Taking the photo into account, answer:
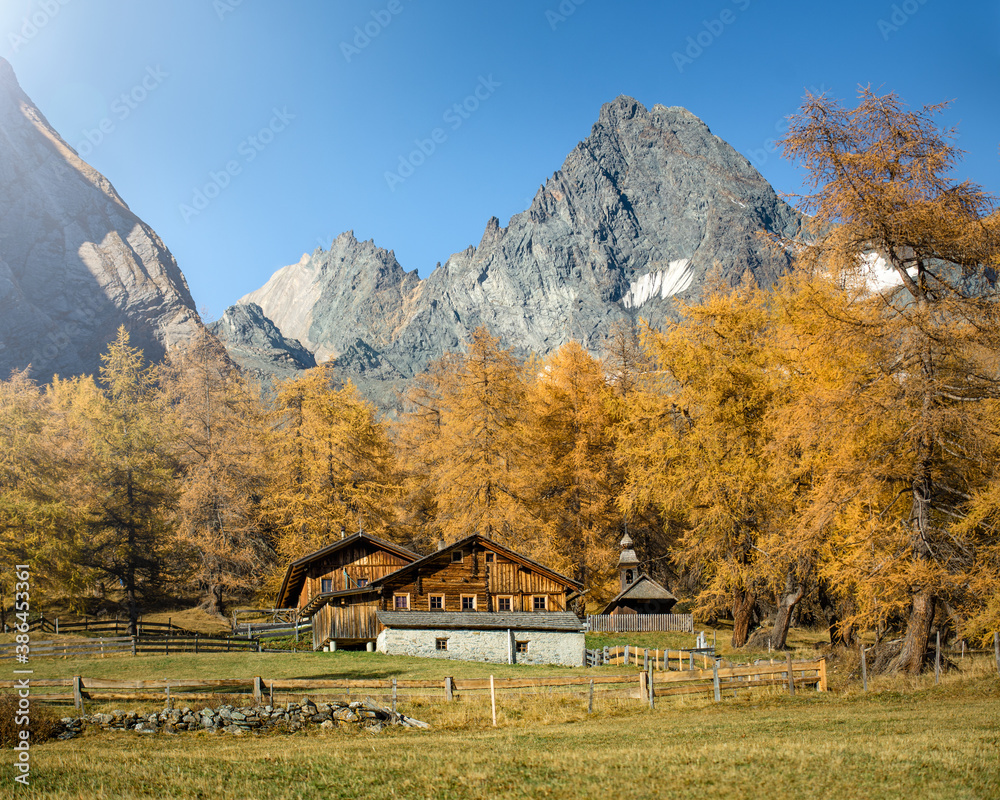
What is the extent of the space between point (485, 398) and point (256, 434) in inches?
566

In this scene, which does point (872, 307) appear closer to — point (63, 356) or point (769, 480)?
point (769, 480)

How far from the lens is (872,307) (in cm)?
1903

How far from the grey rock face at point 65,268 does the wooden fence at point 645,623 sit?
120 m

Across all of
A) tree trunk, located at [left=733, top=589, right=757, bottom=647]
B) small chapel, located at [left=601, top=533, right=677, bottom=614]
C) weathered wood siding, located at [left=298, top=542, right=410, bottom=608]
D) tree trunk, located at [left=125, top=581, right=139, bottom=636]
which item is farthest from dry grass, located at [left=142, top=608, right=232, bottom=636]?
tree trunk, located at [left=733, top=589, right=757, bottom=647]

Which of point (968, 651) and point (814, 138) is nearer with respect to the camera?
point (814, 138)

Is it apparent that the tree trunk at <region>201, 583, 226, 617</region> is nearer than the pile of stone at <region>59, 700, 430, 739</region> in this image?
No

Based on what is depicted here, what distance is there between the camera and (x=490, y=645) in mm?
30688

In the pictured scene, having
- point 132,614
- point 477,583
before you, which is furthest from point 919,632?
point 132,614

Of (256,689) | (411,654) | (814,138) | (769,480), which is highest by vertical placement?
(814,138)

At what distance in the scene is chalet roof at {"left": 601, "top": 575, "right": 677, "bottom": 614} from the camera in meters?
37.0

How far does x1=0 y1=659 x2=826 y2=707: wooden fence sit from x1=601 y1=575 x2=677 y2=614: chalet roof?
17.8 metres

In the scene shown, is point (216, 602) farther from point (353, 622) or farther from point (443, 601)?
point (443, 601)

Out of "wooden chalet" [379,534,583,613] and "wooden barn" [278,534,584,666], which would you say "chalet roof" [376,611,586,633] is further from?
"wooden chalet" [379,534,583,613]

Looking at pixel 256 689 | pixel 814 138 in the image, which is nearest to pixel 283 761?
pixel 256 689
